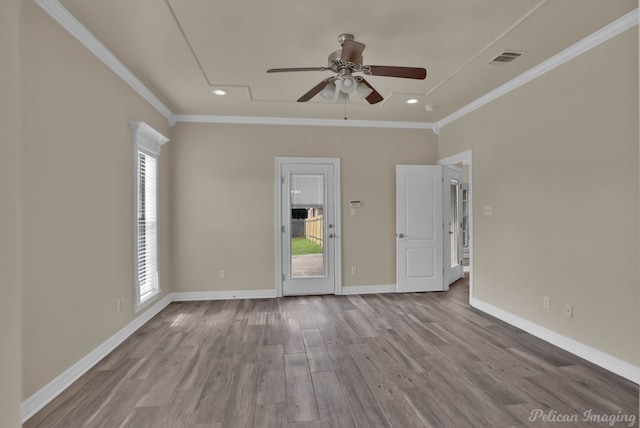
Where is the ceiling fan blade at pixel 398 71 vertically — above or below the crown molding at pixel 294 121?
below

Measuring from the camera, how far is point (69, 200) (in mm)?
2543

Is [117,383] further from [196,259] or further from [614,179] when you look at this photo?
[614,179]

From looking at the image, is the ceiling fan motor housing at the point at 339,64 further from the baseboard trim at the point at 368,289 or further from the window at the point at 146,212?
the baseboard trim at the point at 368,289

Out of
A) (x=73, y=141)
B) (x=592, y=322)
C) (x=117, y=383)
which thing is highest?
(x=73, y=141)

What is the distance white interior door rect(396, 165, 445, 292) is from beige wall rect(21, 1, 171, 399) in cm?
376

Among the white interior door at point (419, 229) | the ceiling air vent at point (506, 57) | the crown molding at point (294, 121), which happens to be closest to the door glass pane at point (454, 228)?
the white interior door at point (419, 229)

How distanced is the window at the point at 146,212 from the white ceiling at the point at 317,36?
0.64m

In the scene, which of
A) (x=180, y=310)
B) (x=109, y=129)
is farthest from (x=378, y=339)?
(x=109, y=129)

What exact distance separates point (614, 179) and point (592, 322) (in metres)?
1.24

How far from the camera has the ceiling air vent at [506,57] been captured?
10.0 feet

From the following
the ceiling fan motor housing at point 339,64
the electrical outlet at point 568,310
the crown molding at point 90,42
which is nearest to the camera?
the crown molding at point 90,42

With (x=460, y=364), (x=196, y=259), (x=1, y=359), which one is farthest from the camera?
(x=196, y=259)

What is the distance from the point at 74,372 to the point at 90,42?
106 inches

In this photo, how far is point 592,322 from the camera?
2.86 metres
